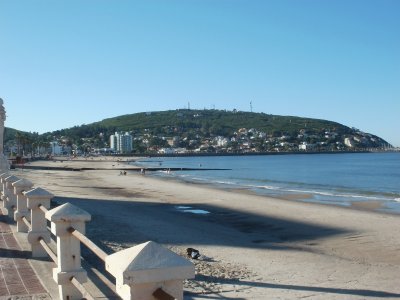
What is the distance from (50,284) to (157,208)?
16.4 meters

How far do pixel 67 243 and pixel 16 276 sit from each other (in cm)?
168

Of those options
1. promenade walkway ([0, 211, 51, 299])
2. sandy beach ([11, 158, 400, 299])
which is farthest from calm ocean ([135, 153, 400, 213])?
promenade walkway ([0, 211, 51, 299])

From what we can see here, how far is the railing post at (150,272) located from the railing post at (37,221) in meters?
4.29

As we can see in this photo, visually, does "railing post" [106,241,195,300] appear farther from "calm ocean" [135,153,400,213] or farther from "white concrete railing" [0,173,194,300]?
"calm ocean" [135,153,400,213]

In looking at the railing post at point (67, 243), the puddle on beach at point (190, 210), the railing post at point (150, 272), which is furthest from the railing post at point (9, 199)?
the puddle on beach at point (190, 210)

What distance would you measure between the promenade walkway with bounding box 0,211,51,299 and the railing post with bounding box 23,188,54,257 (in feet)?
0.72

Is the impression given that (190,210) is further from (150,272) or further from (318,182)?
(318,182)

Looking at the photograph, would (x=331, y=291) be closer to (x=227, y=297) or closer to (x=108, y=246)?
(x=227, y=297)

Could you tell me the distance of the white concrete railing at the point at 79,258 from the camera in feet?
8.77

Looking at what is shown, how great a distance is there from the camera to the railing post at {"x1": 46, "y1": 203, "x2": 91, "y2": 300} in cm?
476

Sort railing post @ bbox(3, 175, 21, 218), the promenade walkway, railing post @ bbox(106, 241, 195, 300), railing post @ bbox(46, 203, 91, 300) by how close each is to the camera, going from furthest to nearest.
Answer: railing post @ bbox(3, 175, 21, 218) < the promenade walkway < railing post @ bbox(46, 203, 91, 300) < railing post @ bbox(106, 241, 195, 300)

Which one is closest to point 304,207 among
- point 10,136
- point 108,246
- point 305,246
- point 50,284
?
point 305,246

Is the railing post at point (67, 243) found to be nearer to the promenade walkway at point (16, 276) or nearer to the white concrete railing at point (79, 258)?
the white concrete railing at point (79, 258)

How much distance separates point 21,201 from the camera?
861cm
